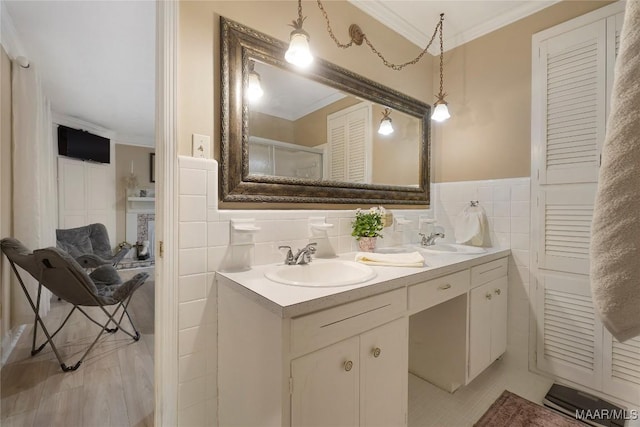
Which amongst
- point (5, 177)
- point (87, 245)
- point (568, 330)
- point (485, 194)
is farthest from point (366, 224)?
point (87, 245)

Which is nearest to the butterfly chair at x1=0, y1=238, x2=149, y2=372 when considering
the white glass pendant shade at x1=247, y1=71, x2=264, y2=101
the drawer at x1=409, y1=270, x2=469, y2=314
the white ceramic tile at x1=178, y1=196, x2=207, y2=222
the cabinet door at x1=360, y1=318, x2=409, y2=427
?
the white ceramic tile at x1=178, y1=196, x2=207, y2=222

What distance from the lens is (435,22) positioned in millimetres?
2049

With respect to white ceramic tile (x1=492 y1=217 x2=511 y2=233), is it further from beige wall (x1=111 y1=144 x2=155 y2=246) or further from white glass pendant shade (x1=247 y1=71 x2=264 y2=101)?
beige wall (x1=111 y1=144 x2=155 y2=246)

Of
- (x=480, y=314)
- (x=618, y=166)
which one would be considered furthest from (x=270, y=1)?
(x=480, y=314)

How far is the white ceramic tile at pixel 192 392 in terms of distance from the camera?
1175 millimetres

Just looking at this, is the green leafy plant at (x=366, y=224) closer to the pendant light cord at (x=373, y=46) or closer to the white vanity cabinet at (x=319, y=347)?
the white vanity cabinet at (x=319, y=347)

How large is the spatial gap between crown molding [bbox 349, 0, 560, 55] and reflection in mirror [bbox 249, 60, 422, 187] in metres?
0.60

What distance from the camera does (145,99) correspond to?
3559 millimetres

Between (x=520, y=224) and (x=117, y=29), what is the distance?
333 centimetres

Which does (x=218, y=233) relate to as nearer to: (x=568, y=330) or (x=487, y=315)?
(x=487, y=315)

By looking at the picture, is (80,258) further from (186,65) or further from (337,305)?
(337,305)

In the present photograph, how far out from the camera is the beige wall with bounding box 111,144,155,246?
5.07m

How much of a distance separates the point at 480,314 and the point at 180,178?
5.98ft

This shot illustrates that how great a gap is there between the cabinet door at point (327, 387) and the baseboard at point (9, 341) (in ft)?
7.84
